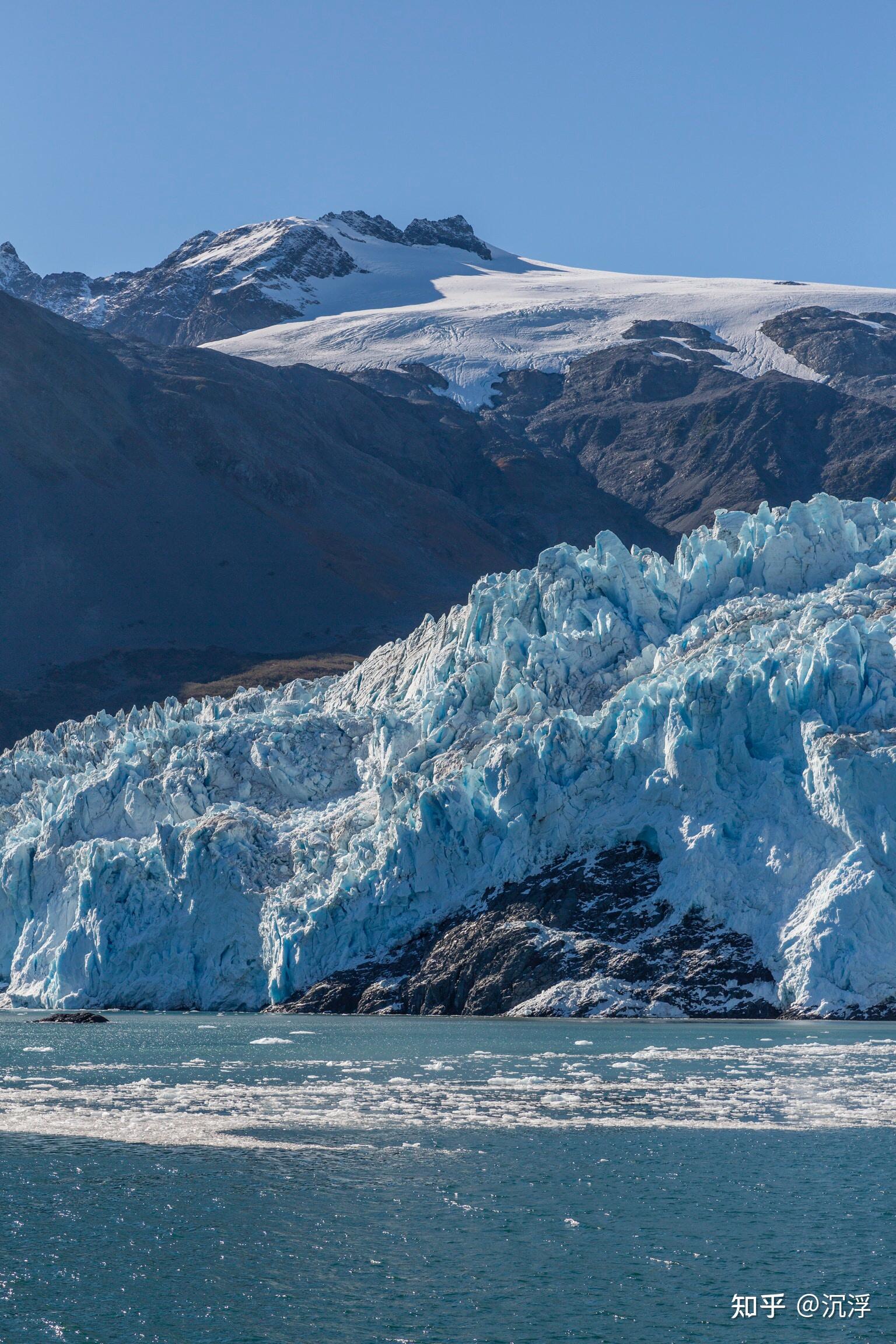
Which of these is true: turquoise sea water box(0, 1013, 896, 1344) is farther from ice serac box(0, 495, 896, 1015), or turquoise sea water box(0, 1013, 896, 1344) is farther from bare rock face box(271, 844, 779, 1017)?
ice serac box(0, 495, 896, 1015)

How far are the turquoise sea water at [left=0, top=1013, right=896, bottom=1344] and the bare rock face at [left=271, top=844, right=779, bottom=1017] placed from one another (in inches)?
442

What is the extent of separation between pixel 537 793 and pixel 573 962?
6944mm

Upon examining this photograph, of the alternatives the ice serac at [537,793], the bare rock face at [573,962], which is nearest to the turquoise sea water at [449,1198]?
the bare rock face at [573,962]

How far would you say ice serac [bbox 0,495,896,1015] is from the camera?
55.1 metres

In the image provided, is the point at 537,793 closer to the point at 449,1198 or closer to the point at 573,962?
the point at 573,962

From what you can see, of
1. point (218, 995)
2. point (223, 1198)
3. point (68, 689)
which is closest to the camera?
point (223, 1198)

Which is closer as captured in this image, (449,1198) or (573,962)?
(449,1198)

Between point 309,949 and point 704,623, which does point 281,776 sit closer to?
point 309,949

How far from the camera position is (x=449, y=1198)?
25.8m

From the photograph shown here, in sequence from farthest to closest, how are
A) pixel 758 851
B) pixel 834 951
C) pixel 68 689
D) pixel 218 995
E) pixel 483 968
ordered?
1. pixel 68 689
2. pixel 218 995
3. pixel 483 968
4. pixel 758 851
5. pixel 834 951

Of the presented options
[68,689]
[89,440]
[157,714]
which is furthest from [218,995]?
[89,440]

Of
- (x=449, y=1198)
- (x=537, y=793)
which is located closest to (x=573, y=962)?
(x=537, y=793)

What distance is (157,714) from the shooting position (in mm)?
85562

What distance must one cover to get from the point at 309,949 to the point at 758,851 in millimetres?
19437
